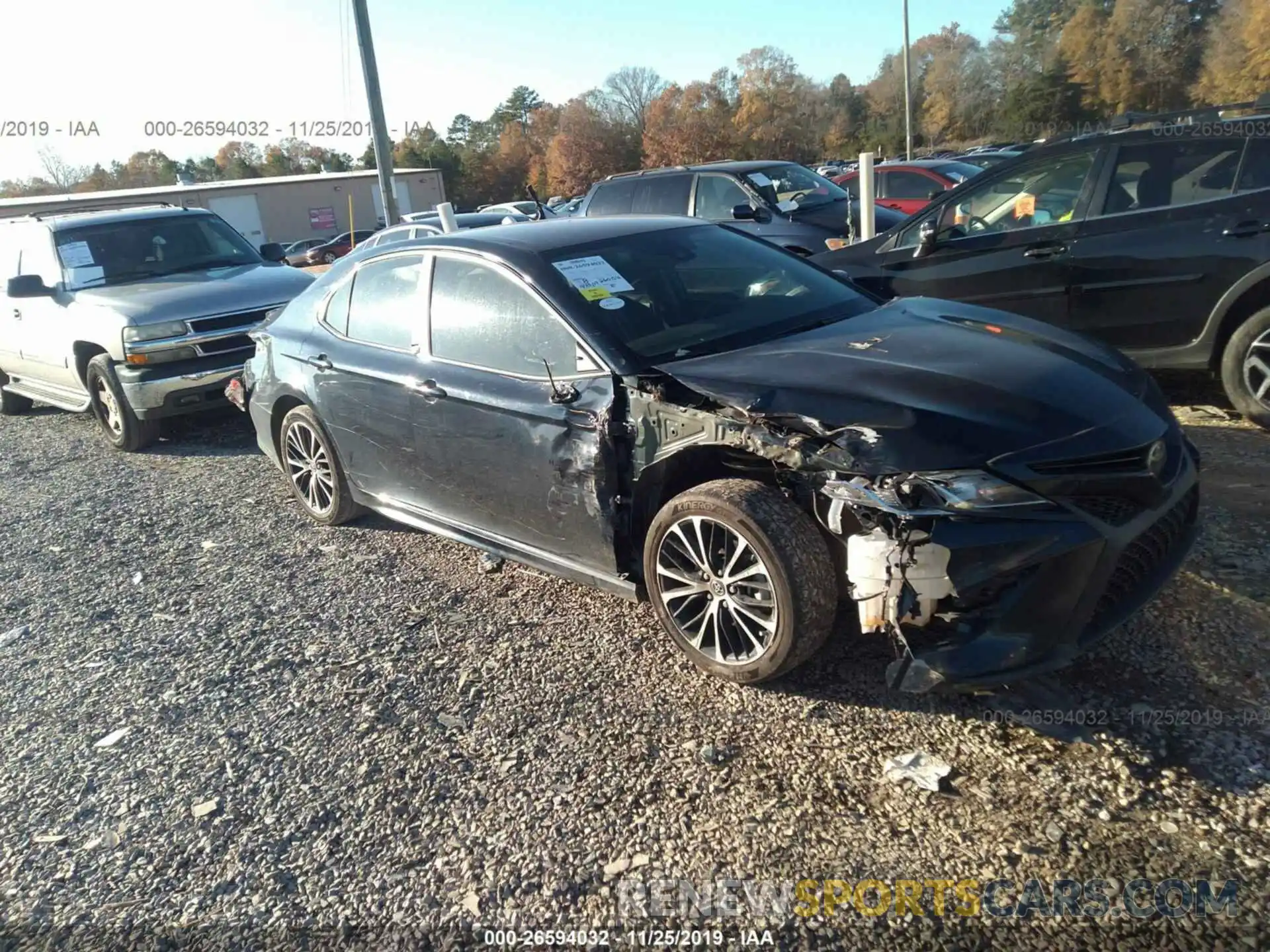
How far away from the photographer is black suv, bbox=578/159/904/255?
32.2ft

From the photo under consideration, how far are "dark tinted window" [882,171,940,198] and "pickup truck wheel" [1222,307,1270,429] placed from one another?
932cm

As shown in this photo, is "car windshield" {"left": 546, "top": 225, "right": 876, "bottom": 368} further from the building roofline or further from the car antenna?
the building roofline

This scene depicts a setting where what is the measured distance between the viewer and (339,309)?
5.17 metres

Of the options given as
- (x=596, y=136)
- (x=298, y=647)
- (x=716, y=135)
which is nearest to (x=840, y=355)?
(x=298, y=647)

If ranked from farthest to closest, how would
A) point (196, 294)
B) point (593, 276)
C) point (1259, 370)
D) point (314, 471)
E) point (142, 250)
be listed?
point (142, 250) → point (196, 294) → point (314, 471) → point (1259, 370) → point (593, 276)

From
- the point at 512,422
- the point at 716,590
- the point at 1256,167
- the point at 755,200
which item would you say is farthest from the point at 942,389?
the point at 755,200

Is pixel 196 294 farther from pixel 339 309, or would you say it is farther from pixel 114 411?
pixel 339 309

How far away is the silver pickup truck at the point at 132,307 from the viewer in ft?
24.6

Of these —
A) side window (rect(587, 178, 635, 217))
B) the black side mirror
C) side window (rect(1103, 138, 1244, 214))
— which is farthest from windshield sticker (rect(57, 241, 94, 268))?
side window (rect(1103, 138, 1244, 214))

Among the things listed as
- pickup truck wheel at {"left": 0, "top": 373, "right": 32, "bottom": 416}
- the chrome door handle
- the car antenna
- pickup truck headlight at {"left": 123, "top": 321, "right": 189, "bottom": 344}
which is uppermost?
the car antenna

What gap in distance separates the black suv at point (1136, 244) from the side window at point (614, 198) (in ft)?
16.1

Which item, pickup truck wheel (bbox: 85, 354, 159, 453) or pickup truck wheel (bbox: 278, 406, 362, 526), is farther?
pickup truck wheel (bbox: 85, 354, 159, 453)

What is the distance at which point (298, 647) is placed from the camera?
4176 millimetres

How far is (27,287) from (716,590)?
301 inches
